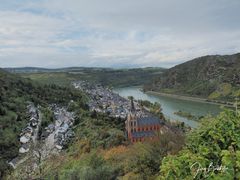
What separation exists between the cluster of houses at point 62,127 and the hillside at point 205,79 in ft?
118

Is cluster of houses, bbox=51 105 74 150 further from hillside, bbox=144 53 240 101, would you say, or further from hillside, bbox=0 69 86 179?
hillside, bbox=144 53 240 101

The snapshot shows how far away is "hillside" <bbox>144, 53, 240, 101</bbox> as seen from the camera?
8038 cm

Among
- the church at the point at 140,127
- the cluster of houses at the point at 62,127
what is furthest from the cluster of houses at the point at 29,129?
the church at the point at 140,127

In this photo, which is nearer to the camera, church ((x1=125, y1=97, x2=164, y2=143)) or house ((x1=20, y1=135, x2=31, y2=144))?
church ((x1=125, y1=97, x2=164, y2=143))

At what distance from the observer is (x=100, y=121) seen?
38.6 meters

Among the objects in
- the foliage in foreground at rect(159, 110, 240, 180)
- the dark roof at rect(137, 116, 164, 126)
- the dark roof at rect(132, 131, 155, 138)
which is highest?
the foliage in foreground at rect(159, 110, 240, 180)

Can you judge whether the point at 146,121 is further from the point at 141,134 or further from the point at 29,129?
the point at 29,129

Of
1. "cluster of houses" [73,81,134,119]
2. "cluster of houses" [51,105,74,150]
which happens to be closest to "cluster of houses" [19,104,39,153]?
"cluster of houses" [51,105,74,150]

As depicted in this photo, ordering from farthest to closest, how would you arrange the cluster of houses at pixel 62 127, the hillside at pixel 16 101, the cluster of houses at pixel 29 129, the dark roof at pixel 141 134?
the dark roof at pixel 141 134 → the cluster of houses at pixel 62 127 → the cluster of houses at pixel 29 129 → the hillside at pixel 16 101

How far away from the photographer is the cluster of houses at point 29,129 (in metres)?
29.7

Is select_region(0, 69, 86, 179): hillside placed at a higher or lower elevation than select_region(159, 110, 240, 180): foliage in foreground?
lower

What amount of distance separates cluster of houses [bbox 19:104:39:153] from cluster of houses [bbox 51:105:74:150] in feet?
5.84

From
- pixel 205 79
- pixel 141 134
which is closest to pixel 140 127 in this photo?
pixel 141 134

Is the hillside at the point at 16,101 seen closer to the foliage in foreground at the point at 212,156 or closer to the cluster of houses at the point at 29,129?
the cluster of houses at the point at 29,129
